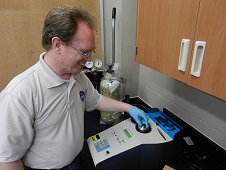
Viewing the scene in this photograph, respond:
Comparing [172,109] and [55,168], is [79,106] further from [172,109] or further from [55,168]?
[172,109]

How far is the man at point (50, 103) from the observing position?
2.07 feet

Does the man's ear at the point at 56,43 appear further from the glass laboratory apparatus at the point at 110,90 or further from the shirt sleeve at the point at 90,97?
the glass laboratory apparatus at the point at 110,90

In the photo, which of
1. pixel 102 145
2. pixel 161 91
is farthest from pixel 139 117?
pixel 161 91

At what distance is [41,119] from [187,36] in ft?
2.09

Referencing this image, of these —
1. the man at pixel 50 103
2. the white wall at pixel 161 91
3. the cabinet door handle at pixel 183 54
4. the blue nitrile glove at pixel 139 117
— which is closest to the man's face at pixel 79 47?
the man at pixel 50 103

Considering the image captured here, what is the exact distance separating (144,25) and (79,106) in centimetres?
50

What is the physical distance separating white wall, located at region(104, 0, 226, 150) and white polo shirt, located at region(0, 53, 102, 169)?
649 millimetres

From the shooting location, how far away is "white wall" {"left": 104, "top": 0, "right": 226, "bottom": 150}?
92 centimetres

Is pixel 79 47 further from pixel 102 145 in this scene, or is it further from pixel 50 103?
pixel 102 145

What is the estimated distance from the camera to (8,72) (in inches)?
53.3

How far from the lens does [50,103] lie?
72cm

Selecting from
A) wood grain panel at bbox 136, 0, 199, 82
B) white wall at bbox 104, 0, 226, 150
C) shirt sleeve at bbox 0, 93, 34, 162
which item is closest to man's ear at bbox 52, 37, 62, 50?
shirt sleeve at bbox 0, 93, 34, 162

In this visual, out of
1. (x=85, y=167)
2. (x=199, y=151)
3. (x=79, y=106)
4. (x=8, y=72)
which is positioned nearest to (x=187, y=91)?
(x=199, y=151)

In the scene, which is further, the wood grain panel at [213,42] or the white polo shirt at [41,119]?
the white polo shirt at [41,119]
